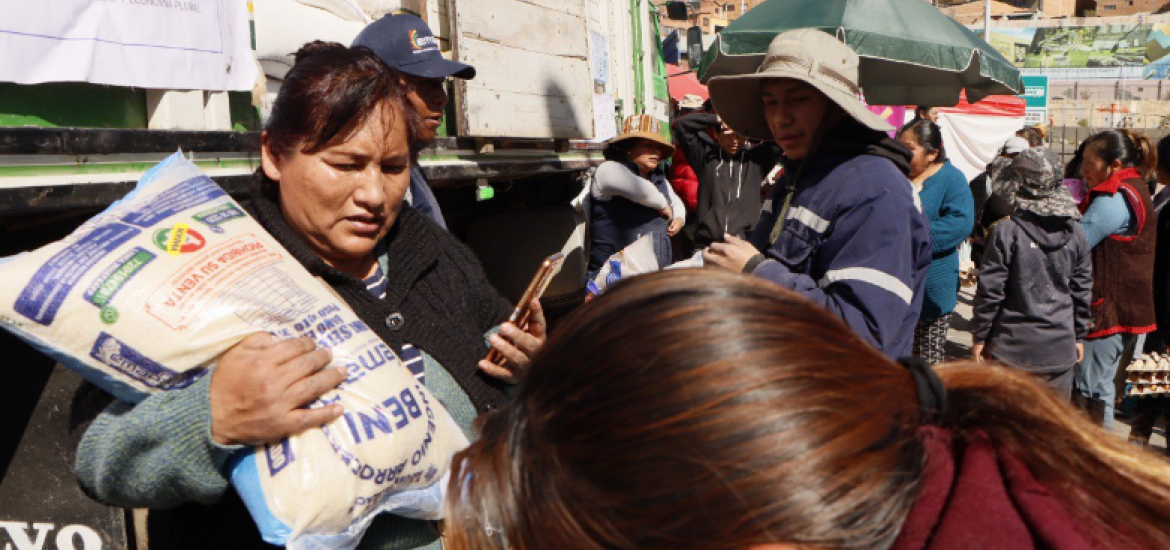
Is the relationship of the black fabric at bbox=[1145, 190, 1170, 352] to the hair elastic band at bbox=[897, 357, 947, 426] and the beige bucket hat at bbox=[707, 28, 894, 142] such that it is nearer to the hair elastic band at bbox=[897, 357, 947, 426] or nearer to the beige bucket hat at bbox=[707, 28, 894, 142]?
the beige bucket hat at bbox=[707, 28, 894, 142]

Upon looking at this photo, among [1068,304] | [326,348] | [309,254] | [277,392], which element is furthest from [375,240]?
[1068,304]

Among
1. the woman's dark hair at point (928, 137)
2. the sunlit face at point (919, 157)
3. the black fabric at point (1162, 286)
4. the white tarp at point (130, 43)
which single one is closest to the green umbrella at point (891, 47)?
the woman's dark hair at point (928, 137)

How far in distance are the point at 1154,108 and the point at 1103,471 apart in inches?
1518

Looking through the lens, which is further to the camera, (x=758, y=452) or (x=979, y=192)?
(x=979, y=192)

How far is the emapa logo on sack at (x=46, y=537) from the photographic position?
7.14ft

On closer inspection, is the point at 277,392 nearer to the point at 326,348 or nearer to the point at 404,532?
the point at 326,348

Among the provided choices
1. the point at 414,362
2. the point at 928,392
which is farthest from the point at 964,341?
the point at 928,392

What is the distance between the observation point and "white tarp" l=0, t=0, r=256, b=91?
202 centimetres

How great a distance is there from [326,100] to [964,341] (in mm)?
8151

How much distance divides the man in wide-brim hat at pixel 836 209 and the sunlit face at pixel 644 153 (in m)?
2.65

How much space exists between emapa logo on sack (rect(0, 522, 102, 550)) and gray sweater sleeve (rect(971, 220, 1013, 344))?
3.82m

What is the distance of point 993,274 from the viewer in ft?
14.1

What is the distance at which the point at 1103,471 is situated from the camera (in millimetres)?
924

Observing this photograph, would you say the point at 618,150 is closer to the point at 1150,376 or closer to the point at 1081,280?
the point at 1081,280
